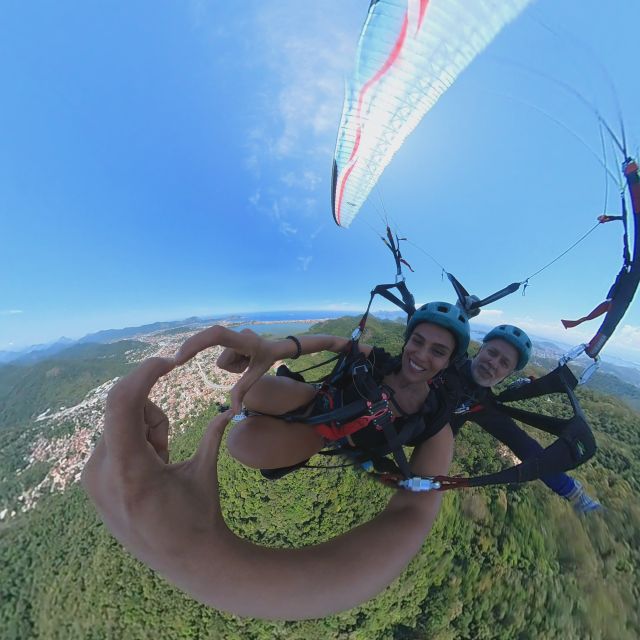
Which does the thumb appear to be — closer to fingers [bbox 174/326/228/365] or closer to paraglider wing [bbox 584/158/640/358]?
fingers [bbox 174/326/228/365]

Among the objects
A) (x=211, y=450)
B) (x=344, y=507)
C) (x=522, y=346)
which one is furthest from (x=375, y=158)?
(x=344, y=507)

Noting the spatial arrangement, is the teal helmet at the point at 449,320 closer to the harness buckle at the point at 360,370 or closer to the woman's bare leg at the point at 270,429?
the harness buckle at the point at 360,370

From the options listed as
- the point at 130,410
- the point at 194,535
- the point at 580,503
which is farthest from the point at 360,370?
the point at 580,503

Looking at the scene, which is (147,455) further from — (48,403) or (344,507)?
(48,403)

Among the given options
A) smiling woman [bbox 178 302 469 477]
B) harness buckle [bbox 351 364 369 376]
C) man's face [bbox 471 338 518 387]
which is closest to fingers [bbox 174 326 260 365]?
smiling woman [bbox 178 302 469 477]

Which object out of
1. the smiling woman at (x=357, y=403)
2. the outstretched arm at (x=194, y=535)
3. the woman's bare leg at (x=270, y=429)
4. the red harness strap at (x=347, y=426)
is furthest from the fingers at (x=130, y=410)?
the red harness strap at (x=347, y=426)

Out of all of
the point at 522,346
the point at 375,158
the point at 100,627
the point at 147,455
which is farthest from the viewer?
the point at 100,627
